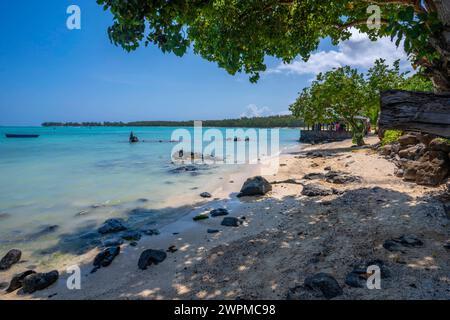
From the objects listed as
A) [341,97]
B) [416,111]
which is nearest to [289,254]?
[416,111]

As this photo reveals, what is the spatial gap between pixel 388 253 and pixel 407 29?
357cm

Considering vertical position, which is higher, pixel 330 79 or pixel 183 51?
pixel 330 79

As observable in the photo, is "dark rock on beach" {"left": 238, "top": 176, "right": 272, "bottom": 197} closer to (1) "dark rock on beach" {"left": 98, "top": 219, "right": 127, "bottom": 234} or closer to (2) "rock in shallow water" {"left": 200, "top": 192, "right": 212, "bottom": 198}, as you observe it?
(2) "rock in shallow water" {"left": 200, "top": 192, "right": 212, "bottom": 198}

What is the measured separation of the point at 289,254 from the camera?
16.1ft

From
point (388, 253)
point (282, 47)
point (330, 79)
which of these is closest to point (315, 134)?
point (330, 79)

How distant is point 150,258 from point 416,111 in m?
5.32

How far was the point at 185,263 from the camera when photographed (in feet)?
16.7

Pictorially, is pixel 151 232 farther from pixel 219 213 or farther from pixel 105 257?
pixel 219 213

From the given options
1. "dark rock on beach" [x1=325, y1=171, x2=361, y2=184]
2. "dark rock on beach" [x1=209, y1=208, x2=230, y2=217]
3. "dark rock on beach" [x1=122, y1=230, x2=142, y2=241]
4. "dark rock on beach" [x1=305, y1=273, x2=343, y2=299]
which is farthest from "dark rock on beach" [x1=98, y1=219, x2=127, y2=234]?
"dark rock on beach" [x1=325, y1=171, x2=361, y2=184]

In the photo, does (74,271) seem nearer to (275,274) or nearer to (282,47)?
(275,274)

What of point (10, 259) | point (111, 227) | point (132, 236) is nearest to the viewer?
point (10, 259)

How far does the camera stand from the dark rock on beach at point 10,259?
573cm

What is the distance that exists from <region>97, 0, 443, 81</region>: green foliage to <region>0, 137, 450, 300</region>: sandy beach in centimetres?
330

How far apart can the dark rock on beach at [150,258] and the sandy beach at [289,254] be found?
0.13 meters
